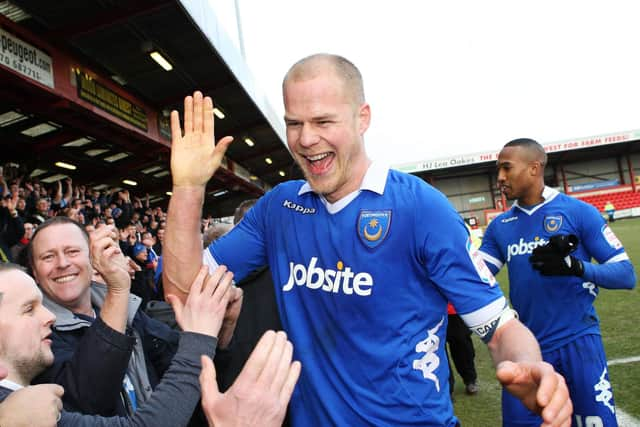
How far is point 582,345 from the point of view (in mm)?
3068

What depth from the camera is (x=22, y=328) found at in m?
1.84

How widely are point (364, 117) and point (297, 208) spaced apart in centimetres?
45

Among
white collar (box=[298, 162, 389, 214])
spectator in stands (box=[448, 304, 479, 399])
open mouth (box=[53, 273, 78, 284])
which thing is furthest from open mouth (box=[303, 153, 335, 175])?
spectator in stands (box=[448, 304, 479, 399])

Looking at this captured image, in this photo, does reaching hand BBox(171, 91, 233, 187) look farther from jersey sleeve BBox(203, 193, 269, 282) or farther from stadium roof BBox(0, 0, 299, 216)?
stadium roof BBox(0, 0, 299, 216)

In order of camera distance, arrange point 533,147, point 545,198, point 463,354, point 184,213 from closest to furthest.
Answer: point 184,213
point 545,198
point 533,147
point 463,354

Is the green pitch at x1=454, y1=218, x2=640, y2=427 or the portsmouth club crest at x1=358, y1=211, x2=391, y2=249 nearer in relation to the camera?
the portsmouth club crest at x1=358, y1=211, x2=391, y2=249

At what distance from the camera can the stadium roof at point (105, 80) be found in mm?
8039

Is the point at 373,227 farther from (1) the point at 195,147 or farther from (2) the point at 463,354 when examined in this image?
(2) the point at 463,354

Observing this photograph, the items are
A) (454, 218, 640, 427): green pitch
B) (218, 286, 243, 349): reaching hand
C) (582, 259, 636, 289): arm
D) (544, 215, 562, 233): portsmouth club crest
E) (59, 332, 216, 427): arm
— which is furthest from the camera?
(454, 218, 640, 427): green pitch

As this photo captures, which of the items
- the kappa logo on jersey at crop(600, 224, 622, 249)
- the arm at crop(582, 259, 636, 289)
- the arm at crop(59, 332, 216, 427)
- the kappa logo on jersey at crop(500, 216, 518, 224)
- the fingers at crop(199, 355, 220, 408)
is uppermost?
the kappa logo on jersey at crop(500, 216, 518, 224)

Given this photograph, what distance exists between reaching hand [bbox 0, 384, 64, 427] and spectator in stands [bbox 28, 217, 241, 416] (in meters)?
0.53

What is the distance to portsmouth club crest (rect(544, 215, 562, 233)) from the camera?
335 cm

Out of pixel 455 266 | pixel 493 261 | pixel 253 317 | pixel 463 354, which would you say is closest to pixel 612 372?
pixel 463 354

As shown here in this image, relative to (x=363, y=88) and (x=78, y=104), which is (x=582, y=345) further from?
(x=78, y=104)
